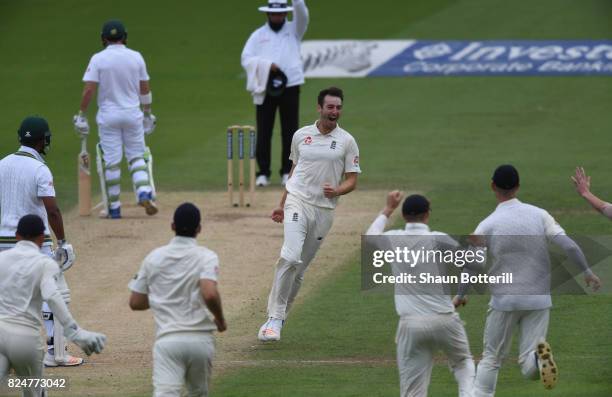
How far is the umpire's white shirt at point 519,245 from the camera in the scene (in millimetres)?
9539

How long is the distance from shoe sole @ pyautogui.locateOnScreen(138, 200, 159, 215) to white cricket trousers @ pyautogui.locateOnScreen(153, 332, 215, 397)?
8.19 metres

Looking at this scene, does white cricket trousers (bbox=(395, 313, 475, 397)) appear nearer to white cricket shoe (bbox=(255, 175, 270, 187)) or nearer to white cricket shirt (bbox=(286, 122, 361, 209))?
white cricket shirt (bbox=(286, 122, 361, 209))

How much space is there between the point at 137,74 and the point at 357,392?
7.79 meters

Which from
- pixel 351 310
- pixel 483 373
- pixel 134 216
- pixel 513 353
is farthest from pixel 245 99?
pixel 483 373

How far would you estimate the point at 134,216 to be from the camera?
17.8 meters

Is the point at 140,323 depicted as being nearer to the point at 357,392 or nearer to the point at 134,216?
the point at 357,392

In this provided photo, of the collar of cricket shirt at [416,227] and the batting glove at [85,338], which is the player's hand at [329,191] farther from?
the batting glove at [85,338]

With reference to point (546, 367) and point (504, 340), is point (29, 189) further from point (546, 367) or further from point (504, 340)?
point (546, 367)

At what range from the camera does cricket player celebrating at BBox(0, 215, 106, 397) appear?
907 centimetres

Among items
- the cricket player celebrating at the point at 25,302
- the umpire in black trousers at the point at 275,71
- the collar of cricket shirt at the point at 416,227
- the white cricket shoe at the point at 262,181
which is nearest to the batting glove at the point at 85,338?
the cricket player celebrating at the point at 25,302

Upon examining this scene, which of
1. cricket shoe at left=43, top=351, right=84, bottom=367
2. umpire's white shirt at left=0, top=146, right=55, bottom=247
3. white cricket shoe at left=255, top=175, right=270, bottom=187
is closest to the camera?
umpire's white shirt at left=0, top=146, right=55, bottom=247

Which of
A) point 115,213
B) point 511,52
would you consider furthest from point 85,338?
point 511,52

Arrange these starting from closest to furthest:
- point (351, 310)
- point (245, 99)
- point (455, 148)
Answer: point (351, 310), point (455, 148), point (245, 99)

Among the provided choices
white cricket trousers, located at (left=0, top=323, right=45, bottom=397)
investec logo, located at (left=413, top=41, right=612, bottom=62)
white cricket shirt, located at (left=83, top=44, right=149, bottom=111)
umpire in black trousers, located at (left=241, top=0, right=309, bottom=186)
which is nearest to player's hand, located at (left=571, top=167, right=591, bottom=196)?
white cricket trousers, located at (left=0, top=323, right=45, bottom=397)
